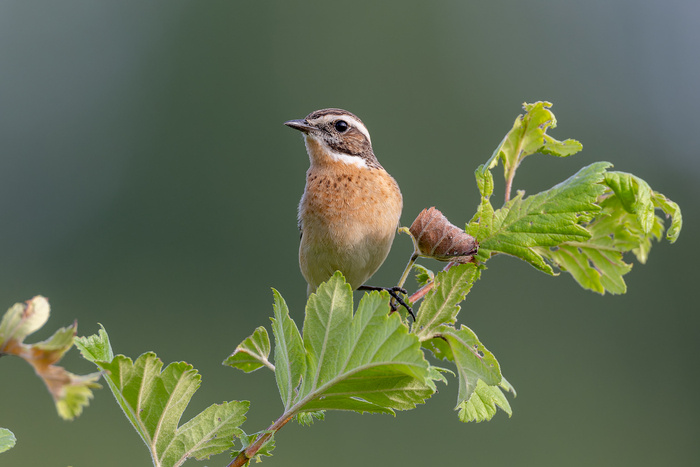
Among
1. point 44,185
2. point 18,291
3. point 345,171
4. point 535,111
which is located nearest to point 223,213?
point 18,291

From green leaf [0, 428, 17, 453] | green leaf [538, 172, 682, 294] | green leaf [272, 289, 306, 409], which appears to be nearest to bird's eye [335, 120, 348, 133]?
green leaf [538, 172, 682, 294]

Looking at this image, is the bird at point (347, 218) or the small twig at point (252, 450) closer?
the small twig at point (252, 450)

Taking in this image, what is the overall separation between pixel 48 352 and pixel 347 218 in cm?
249

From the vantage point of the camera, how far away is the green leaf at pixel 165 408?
145 centimetres

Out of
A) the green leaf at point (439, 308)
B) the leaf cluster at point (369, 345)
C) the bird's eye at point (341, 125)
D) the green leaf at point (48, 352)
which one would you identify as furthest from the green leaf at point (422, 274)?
the bird's eye at point (341, 125)

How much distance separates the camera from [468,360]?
167cm

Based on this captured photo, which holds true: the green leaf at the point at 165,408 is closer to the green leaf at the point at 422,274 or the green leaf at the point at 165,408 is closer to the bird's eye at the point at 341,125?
the green leaf at the point at 422,274

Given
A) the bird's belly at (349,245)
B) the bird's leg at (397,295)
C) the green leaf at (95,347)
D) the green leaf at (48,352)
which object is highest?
the green leaf at (48,352)

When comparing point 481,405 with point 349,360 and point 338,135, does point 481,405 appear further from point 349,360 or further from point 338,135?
point 338,135

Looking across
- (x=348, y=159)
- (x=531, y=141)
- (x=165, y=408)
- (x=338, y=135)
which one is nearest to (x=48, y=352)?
(x=165, y=408)

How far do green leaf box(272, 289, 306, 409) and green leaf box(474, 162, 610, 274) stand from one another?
0.56 metres

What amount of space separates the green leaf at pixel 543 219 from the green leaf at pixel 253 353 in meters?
0.61

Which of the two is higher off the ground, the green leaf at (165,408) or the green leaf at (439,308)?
the green leaf at (439,308)

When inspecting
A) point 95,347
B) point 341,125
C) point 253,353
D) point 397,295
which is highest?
point 341,125
